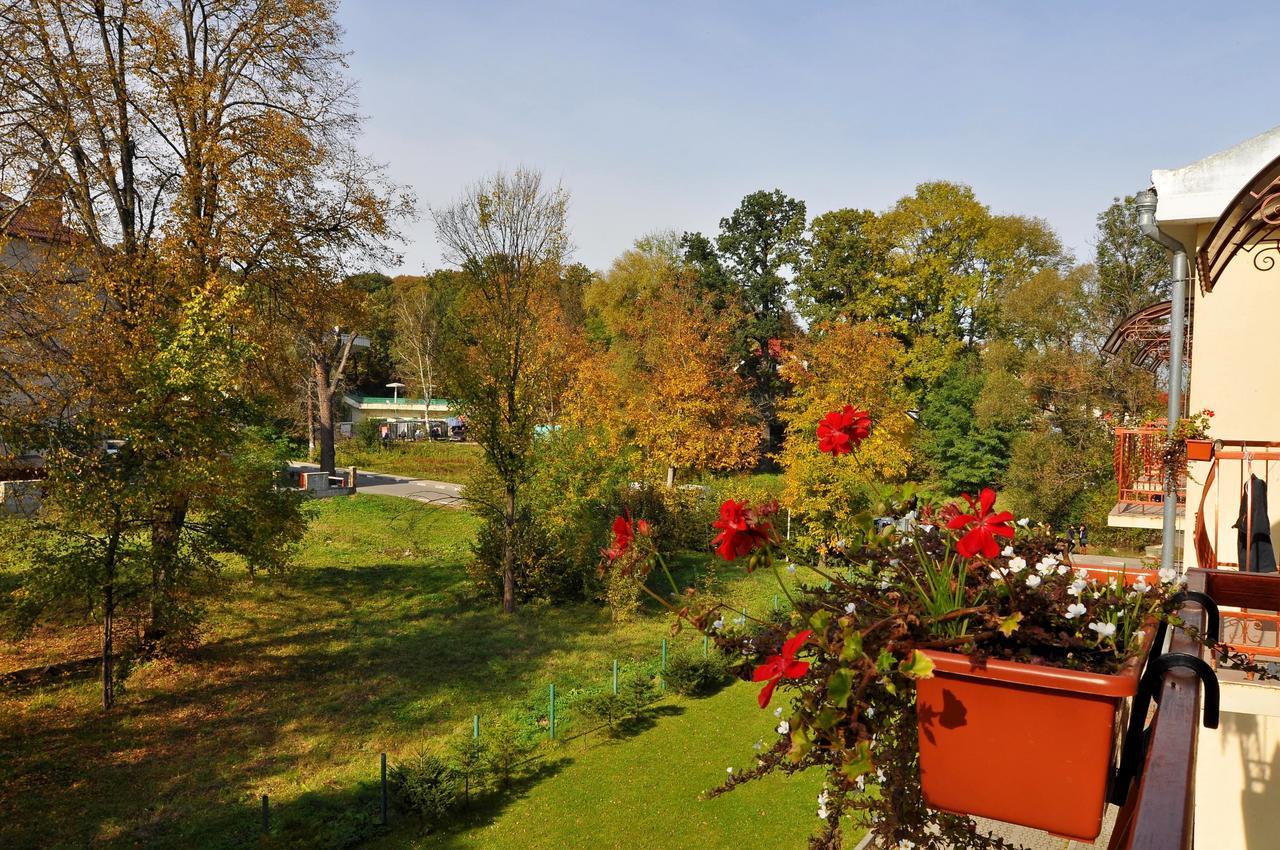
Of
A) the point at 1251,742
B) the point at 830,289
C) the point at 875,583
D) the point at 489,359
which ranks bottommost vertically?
the point at 1251,742

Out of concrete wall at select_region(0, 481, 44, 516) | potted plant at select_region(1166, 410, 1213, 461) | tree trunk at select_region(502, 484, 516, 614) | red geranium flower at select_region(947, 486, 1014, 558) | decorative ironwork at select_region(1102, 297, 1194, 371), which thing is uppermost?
decorative ironwork at select_region(1102, 297, 1194, 371)

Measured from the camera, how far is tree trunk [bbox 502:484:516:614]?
55.3 feet

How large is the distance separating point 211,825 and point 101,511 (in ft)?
15.1

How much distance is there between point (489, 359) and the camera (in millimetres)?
16188

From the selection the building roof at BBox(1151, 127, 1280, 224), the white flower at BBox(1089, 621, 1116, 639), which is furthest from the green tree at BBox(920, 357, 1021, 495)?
the white flower at BBox(1089, 621, 1116, 639)

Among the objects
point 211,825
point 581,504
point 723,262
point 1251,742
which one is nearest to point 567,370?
point 581,504

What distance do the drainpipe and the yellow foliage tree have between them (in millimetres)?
9533

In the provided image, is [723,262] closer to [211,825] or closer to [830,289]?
[830,289]

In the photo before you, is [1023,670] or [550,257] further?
[550,257]

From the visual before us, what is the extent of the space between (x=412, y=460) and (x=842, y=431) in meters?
35.5

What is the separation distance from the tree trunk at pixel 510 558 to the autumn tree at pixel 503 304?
0.80 meters

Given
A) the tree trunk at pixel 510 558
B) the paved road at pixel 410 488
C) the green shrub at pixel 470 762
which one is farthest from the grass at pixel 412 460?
the green shrub at pixel 470 762

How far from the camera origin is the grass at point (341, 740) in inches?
338

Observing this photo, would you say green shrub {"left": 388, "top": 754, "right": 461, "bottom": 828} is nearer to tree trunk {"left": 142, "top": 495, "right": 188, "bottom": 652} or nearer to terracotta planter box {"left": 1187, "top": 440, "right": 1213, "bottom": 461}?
tree trunk {"left": 142, "top": 495, "right": 188, "bottom": 652}
